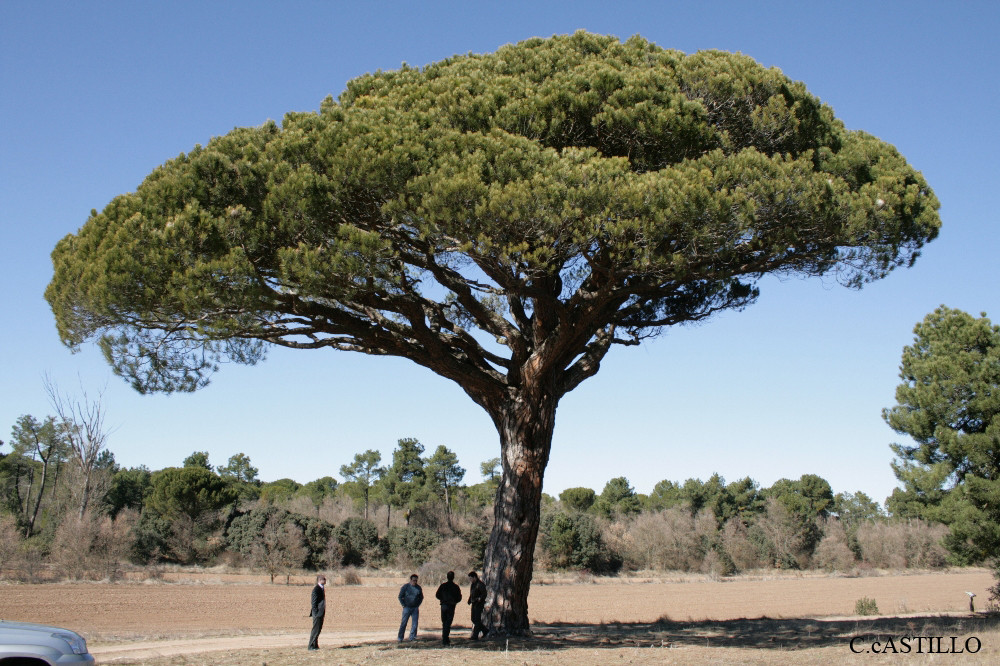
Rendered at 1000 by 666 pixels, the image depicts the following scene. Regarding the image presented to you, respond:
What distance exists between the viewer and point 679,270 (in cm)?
993

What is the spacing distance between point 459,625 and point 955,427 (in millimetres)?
13335

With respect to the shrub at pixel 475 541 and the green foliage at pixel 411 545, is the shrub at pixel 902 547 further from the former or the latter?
the green foliage at pixel 411 545

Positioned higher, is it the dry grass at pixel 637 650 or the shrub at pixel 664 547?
the dry grass at pixel 637 650

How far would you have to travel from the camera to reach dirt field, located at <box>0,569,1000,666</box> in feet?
30.3

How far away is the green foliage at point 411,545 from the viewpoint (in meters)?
39.6

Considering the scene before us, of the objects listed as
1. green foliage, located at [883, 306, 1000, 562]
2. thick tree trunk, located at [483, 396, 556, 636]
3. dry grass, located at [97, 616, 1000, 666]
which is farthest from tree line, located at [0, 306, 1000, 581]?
thick tree trunk, located at [483, 396, 556, 636]

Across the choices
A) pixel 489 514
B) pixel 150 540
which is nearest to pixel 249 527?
pixel 150 540

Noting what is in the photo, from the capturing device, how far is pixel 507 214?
30.2 feet

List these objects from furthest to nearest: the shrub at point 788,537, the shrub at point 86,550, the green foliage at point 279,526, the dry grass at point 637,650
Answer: the shrub at point 788,537
the green foliage at point 279,526
the shrub at point 86,550
the dry grass at point 637,650

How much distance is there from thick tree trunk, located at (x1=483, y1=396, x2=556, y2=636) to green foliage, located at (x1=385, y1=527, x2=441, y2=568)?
29.2 meters

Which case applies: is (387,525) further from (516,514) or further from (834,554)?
(516,514)

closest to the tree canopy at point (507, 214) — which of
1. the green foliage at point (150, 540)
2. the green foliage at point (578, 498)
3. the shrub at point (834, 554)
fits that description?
the green foliage at point (150, 540)

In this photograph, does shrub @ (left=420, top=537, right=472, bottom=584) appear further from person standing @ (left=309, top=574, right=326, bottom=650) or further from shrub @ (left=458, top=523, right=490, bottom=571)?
person standing @ (left=309, top=574, right=326, bottom=650)

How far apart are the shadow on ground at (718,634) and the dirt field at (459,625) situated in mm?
31
